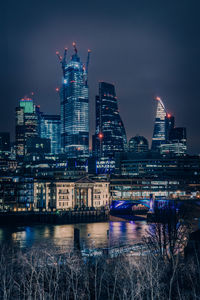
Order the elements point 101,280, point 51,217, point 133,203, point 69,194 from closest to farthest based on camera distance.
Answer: point 101,280
point 51,217
point 69,194
point 133,203

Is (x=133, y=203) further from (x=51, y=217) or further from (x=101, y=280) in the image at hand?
(x=101, y=280)

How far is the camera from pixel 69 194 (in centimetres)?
9581

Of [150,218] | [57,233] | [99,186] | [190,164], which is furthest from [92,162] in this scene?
[57,233]

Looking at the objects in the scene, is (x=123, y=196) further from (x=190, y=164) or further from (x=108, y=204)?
(x=190, y=164)

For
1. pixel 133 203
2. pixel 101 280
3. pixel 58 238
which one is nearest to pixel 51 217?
pixel 133 203

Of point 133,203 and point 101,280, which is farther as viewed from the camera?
point 133,203

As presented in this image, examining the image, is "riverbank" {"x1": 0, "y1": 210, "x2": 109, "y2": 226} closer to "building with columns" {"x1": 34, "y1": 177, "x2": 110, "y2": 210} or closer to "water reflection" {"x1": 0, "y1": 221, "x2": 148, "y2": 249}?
"building with columns" {"x1": 34, "y1": 177, "x2": 110, "y2": 210}

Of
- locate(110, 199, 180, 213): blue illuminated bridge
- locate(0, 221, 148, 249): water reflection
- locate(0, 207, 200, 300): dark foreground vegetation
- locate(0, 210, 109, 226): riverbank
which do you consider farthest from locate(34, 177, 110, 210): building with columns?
locate(0, 207, 200, 300): dark foreground vegetation

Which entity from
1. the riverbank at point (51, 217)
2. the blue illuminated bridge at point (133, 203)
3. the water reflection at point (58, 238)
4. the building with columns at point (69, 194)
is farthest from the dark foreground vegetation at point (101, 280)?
the blue illuminated bridge at point (133, 203)

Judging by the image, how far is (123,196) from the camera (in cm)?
10981

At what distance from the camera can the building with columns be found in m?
94.1

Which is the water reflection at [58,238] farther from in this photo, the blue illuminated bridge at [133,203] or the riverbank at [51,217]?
the blue illuminated bridge at [133,203]

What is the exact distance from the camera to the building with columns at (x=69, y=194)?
309 ft

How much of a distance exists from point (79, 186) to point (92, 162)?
7644cm
